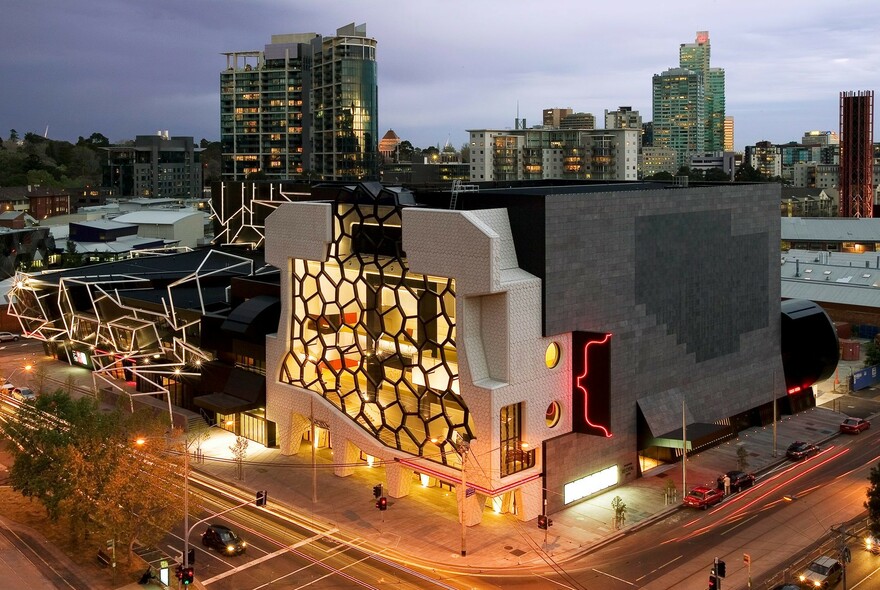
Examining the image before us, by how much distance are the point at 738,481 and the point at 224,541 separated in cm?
3085

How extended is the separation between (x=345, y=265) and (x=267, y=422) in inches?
550

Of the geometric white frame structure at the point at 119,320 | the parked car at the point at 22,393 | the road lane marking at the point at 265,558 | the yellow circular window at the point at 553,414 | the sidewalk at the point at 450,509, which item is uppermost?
the geometric white frame structure at the point at 119,320

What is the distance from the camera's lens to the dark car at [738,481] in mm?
57047

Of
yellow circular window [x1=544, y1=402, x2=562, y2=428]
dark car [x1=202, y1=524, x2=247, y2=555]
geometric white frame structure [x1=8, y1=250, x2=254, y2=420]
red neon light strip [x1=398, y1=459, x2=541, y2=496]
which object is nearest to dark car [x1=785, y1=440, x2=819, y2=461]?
yellow circular window [x1=544, y1=402, x2=562, y2=428]

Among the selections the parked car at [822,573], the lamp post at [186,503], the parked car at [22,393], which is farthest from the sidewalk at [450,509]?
the parked car at [22,393]

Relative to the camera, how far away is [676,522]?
52625 mm

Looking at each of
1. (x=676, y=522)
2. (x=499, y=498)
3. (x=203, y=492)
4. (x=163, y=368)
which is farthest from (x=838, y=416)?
(x=163, y=368)

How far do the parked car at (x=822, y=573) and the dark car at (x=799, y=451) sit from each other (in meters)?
18.8

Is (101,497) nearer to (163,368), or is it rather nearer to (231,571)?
(231,571)

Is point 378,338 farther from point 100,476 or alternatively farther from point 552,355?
point 100,476

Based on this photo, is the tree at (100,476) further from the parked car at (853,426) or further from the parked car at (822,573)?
the parked car at (853,426)

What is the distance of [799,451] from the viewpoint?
6300cm

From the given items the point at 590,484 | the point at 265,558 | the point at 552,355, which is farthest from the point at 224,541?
the point at 590,484

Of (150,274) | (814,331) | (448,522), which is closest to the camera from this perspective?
(448,522)
